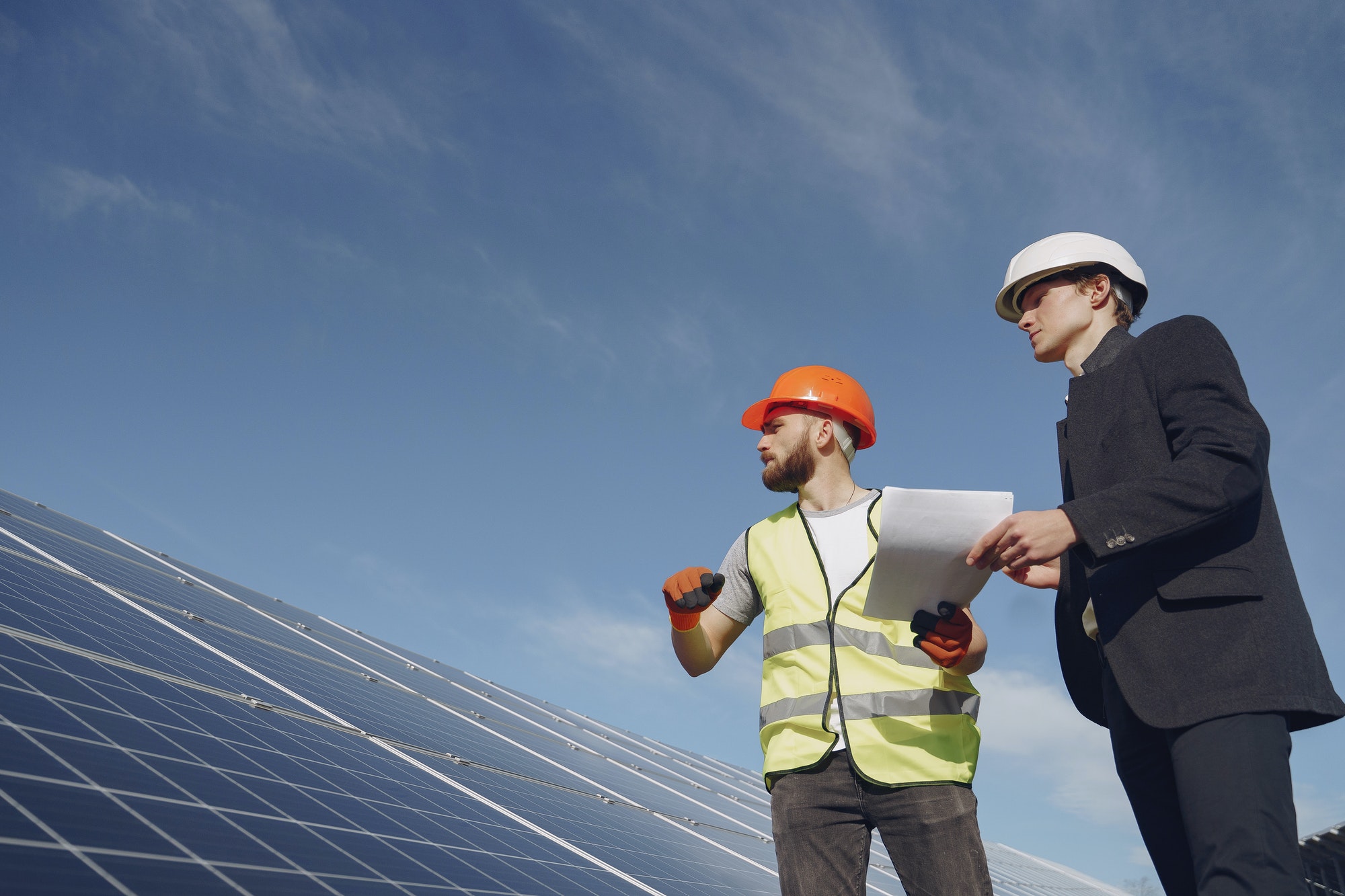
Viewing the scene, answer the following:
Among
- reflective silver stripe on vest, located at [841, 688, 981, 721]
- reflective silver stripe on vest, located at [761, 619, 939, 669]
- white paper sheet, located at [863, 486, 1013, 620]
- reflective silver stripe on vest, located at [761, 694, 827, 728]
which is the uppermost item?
white paper sheet, located at [863, 486, 1013, 620]

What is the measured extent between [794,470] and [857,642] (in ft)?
2.92

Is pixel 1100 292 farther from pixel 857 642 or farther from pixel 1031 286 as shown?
pixel 857 642

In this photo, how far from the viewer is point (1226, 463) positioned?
7.41 feet

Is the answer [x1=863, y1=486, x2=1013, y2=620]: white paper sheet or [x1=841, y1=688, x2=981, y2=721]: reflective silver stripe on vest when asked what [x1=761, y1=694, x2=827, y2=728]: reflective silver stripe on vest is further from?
[x1=863, y1=486, x2=1013, y2=620]: white paper sheet

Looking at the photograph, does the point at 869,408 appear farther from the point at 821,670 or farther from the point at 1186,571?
the point at 1186,571

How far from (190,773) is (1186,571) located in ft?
10.8

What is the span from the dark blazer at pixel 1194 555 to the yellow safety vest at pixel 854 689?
2.61 ft

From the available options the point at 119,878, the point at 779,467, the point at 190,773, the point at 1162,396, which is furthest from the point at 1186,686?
the point at 190,773

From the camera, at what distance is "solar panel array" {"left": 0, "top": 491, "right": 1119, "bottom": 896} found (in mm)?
2514

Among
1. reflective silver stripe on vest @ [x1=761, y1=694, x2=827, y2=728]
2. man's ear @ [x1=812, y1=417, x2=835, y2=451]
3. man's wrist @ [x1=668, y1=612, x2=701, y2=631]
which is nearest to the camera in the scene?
reflective silver stripe on vest @ [x1=761, y1=694, x2=827, y2=728]

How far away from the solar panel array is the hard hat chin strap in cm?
234

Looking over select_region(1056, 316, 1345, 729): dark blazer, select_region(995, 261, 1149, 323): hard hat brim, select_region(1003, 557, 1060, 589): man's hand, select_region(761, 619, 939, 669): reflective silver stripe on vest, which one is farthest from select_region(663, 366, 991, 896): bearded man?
select_region(995, 261, 1149, 323): hard hat brim

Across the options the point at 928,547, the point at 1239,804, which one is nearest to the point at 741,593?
the point at 928,547

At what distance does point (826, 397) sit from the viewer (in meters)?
3.96
